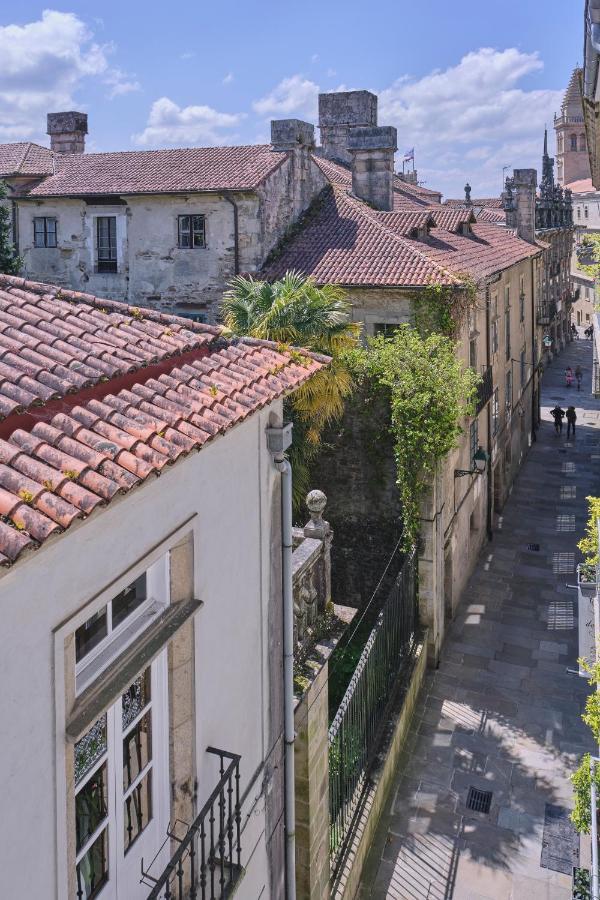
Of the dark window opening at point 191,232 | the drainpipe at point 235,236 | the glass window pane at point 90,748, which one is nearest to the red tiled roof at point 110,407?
the glass window pane at point 90,748

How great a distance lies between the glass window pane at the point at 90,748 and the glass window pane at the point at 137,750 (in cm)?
31

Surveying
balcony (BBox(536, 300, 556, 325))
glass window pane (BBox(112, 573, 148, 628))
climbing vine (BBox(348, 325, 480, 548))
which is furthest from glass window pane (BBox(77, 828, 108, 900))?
balcony (BBox(536, 300, 556, 325))

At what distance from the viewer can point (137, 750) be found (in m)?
5.08

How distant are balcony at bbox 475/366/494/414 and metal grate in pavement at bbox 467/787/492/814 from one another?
35.5 ft

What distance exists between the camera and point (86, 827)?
4.57 meters

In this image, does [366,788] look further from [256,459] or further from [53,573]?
[53,573]

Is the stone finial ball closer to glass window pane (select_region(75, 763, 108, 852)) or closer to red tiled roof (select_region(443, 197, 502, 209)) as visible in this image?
glass window pane (select_region(75, 763, 108, 852))

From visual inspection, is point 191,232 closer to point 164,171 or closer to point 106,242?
point 164,171

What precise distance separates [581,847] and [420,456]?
7039 millimetres

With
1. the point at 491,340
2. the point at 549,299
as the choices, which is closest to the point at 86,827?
the point at 491,340

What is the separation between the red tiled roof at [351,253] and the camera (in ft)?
58.2

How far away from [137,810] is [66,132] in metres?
30.5

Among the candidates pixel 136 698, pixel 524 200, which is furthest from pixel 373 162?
pixel 136 698

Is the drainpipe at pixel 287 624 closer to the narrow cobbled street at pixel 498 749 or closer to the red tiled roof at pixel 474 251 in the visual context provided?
the narrow cobbled street at pixel 498 749
